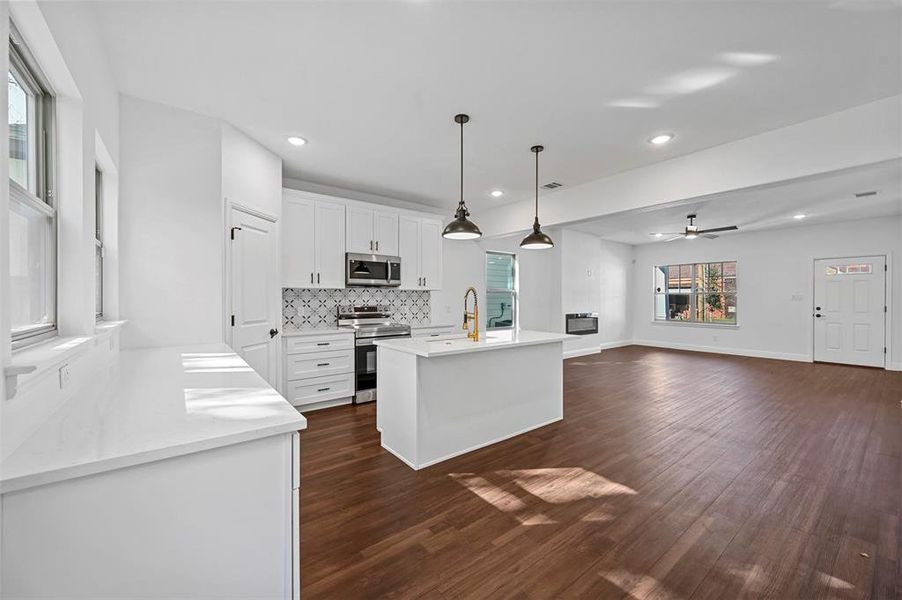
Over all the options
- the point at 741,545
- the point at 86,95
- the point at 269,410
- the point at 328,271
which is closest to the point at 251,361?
the point at 328,271

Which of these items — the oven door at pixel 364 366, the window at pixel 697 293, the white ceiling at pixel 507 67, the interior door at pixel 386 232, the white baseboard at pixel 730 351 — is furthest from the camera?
the window at pixel 697 293

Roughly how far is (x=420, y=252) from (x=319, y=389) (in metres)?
2.30

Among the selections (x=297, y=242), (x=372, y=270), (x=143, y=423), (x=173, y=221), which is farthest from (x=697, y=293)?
(x=143, y=423)

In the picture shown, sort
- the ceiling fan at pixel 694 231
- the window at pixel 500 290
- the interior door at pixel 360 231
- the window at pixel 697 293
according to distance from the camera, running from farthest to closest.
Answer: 1. the window at pixel 697 293
2. the window at pixel 500 290
3. the ceiling fan at pixel 694 231
4. the interior door at pixel 360 231

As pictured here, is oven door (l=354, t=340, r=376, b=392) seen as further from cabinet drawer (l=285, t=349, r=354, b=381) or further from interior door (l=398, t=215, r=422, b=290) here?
interior door (l=398, t=215, r=422, b=290)

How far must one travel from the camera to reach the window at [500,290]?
7074mm

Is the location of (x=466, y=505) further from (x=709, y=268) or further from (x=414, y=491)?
(x=709, y=268)

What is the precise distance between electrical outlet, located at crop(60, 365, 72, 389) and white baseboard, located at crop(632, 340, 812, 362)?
32.6ft

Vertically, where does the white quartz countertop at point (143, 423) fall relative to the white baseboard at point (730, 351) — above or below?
above

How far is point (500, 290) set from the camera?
7219mm

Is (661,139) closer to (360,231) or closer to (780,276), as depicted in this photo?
(360,231)

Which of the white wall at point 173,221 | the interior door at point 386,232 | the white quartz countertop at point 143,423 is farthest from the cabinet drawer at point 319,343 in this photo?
the white quartz countertop at point 143,423

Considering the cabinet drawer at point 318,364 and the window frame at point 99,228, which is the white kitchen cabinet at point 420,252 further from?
the window frame at point 99,228

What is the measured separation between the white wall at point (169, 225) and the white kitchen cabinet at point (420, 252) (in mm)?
2481
